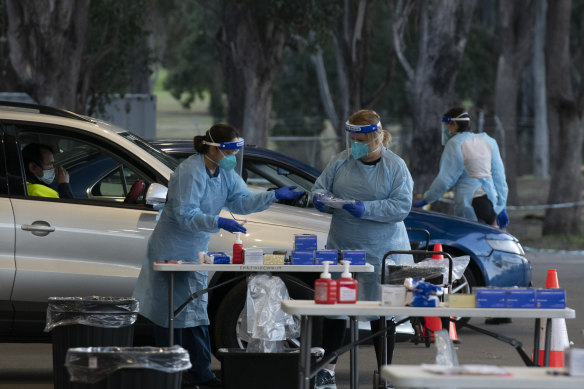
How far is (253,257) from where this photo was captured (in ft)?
24.5

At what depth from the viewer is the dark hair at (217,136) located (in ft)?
25.4

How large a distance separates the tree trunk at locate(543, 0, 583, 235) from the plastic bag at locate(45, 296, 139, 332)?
14.7m

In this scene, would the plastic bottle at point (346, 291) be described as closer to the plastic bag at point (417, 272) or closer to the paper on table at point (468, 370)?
the plastic bag at point (417, 272)

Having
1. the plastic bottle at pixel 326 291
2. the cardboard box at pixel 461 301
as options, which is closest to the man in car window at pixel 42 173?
the plastic bottle at pixel 326 291

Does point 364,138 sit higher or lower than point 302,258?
higher

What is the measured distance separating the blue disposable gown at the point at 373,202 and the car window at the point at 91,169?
1609 millimetres

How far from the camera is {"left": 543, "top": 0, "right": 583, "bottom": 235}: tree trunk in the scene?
20641 millimetres

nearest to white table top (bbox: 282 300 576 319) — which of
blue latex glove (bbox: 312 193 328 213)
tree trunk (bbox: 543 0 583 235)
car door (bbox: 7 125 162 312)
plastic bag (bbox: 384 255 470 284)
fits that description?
plastic bag (bbox: 384 255 470 284)

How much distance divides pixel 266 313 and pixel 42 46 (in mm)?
9205

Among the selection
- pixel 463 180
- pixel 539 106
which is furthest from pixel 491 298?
pixel 539 106

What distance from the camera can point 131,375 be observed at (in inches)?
217

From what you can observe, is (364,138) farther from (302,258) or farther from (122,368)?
(122,368)

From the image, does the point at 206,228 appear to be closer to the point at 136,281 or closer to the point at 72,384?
the point at 136,281

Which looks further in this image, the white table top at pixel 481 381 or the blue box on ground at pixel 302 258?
the blue box on ground at pixel 302 258
